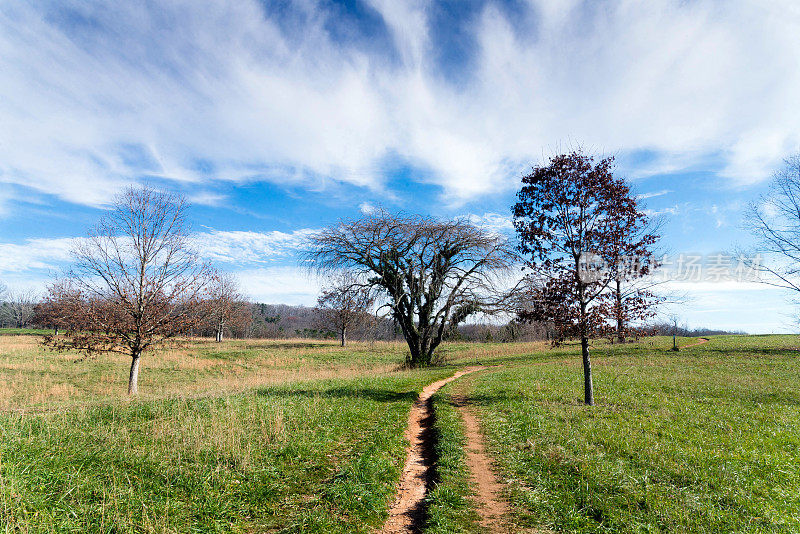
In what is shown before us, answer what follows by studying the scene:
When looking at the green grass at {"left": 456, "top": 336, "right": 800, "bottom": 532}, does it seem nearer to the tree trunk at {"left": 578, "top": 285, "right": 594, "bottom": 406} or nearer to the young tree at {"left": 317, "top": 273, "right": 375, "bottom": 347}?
the tree trunk at {"left": 578, "top": 285, "right": 594, "bottom": 406}

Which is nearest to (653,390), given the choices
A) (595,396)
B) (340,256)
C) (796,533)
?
(595,396)

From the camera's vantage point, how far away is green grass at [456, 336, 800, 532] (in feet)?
16.5

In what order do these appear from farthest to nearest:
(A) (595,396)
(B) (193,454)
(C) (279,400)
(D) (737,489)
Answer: (A) (595,396) → (C) (279,400) → (B) (193,454) → (D) (737,489)

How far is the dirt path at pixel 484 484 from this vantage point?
5.07m

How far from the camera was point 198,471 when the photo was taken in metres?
5.89

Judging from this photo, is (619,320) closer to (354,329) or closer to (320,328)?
(354,329)

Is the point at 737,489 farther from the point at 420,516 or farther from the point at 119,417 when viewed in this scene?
the point at 119,417

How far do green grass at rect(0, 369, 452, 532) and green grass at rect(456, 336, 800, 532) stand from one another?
264 centimetres

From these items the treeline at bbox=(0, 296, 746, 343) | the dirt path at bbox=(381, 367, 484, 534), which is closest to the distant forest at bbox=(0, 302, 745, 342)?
the treeline at bbox=(0, 296, 746, 343)

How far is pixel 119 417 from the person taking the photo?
916 cm

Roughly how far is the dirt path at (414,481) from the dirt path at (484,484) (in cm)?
84

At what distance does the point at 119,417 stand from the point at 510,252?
25.5 meters

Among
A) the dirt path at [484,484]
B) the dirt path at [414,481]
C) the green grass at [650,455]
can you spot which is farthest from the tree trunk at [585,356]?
the dirt path at [414,481]

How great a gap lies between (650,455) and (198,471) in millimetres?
8235
